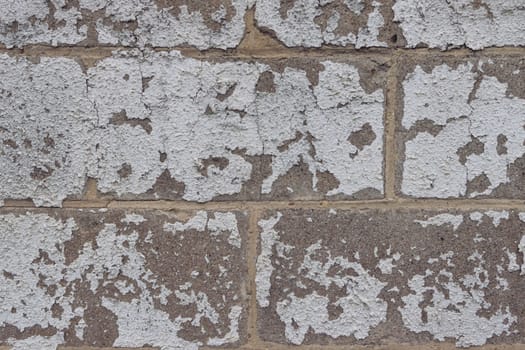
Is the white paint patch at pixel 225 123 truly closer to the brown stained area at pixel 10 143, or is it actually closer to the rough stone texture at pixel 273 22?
the rough stone texture at pixel 273 22

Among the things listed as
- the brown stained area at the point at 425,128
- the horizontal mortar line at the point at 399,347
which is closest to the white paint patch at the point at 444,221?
the brown stained area at the point at 425,128

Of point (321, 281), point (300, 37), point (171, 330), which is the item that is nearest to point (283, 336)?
point (321, 281)

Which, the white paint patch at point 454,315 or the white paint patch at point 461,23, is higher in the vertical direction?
the white paint patch at point 461,23

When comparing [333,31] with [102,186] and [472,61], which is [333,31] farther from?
[102,186]

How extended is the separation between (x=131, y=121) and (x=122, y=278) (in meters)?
0.43

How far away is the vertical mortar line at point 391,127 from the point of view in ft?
5.48

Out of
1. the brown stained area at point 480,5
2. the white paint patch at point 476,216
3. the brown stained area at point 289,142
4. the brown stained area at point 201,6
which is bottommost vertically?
the white paint patch at point 476,216

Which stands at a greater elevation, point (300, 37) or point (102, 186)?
point (300, 37)

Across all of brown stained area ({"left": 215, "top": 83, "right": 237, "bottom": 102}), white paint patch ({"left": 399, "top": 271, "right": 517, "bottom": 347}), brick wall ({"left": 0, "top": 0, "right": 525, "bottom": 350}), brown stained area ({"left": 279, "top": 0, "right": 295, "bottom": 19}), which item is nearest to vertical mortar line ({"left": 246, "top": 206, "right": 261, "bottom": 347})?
brick wall ({"left": 0, "top": 0, "right": 525, "bottom": 350})

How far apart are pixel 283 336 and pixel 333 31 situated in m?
0.84

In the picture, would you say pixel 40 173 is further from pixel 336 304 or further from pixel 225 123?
pixel 336 304

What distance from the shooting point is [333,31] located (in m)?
1.66

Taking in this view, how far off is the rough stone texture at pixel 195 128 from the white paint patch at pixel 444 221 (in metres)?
0.15

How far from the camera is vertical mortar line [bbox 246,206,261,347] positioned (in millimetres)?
1702
